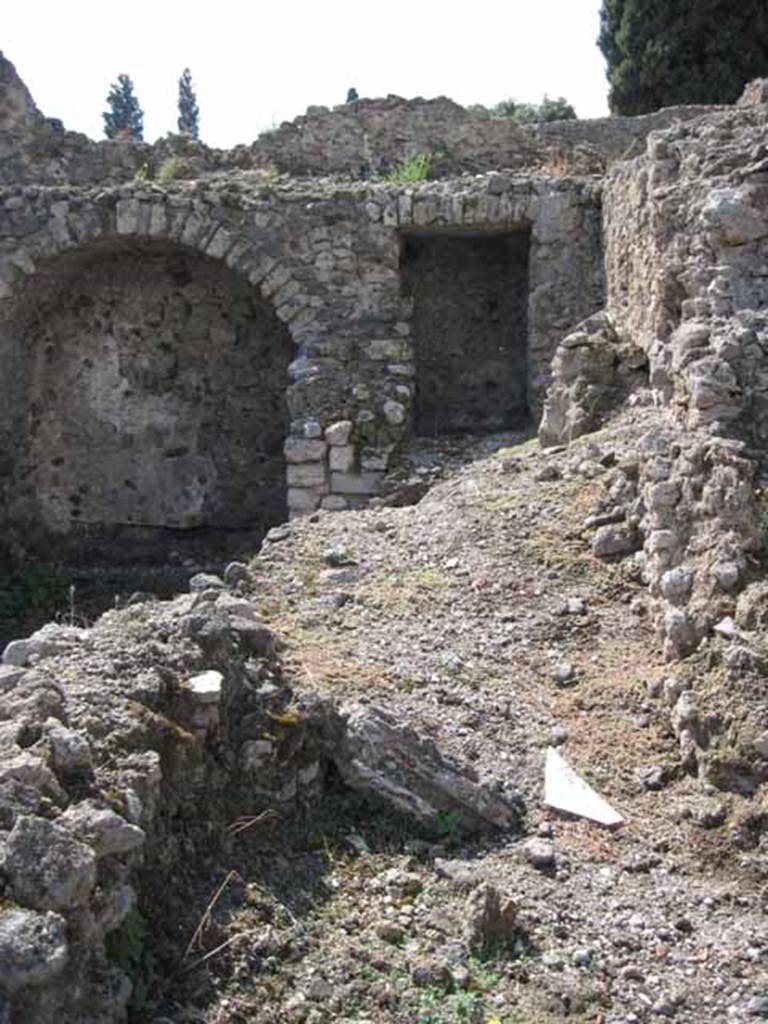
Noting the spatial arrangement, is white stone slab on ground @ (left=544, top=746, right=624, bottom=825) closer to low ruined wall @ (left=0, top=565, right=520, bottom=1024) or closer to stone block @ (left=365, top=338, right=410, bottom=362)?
low ruined wall @ (left=0, top=565, right=520, bottom=1024)

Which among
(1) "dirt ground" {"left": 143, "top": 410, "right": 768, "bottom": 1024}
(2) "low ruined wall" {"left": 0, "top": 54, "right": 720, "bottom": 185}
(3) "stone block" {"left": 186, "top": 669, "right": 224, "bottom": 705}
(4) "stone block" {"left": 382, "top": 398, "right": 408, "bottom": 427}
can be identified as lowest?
(1) "dirt ground" {"left": 143, "top": 410, "right": 768, "bottom": 1024}

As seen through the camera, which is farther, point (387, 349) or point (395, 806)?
point (387, 349)

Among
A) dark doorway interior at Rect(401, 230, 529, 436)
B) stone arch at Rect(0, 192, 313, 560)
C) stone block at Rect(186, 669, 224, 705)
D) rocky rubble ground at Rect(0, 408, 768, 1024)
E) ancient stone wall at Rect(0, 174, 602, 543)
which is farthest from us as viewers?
stone arch at Rect(0, 192, 313, 560)

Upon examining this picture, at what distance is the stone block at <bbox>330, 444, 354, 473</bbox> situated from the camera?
8.95 m

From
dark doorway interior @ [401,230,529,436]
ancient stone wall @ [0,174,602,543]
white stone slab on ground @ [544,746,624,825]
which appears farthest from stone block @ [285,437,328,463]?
white stone slab on ground @ [544,746,624,825]

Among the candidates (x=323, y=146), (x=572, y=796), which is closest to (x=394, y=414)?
(x=323, y=146)

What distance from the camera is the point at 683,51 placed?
58.6 ft

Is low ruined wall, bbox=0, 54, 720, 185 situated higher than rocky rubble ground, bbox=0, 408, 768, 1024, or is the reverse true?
low ruined wall, bbox=0, 54, 720, 185

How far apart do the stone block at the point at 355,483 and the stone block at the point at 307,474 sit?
0.31ft

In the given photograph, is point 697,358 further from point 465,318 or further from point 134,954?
point 465,318

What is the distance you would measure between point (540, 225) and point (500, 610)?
4.62 meters

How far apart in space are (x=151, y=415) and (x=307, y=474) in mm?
2226

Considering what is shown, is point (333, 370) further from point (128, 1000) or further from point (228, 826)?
point (128, 1000)

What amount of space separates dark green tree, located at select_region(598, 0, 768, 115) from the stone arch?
32.8ft
